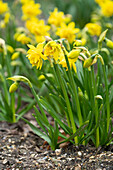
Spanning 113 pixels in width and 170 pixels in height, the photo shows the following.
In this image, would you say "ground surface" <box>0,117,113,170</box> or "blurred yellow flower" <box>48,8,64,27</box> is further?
"blurred yellow flower" <box>48,8,64,27</box>

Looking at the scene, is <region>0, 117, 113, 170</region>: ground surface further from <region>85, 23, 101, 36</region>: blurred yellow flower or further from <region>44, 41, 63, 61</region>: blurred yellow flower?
<region>85, 23, 101, 36</region>: blurred yellow flower

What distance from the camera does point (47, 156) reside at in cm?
195

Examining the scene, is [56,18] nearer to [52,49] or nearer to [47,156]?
[52,49]

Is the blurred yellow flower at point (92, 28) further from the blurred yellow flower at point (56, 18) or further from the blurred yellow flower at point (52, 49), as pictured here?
the blurred yellow flower at point (52, 49)

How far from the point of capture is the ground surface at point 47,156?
5.88 ft

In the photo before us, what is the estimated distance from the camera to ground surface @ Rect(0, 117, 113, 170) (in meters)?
1.79

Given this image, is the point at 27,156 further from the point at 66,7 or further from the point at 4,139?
the point at 66,7

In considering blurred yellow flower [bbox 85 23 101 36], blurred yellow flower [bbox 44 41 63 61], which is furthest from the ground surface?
blurred yellow flower [bbox 85 23 101 36]

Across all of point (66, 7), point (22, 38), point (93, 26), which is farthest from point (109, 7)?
point (66, 7)

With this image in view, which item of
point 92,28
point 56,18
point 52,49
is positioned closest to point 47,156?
point 52,49

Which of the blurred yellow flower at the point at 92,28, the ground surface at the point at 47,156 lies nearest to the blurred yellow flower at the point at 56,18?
the blurred yellow flower at the point at 92,28

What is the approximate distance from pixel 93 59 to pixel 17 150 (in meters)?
1.09

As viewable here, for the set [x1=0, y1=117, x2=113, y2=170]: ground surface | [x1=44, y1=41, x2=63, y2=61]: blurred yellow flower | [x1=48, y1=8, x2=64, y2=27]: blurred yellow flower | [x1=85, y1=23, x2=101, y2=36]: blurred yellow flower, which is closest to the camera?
[x1=44, y1=41, x2=63, y2=61]: blurred yellow flower

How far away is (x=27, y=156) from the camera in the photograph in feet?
6.48
